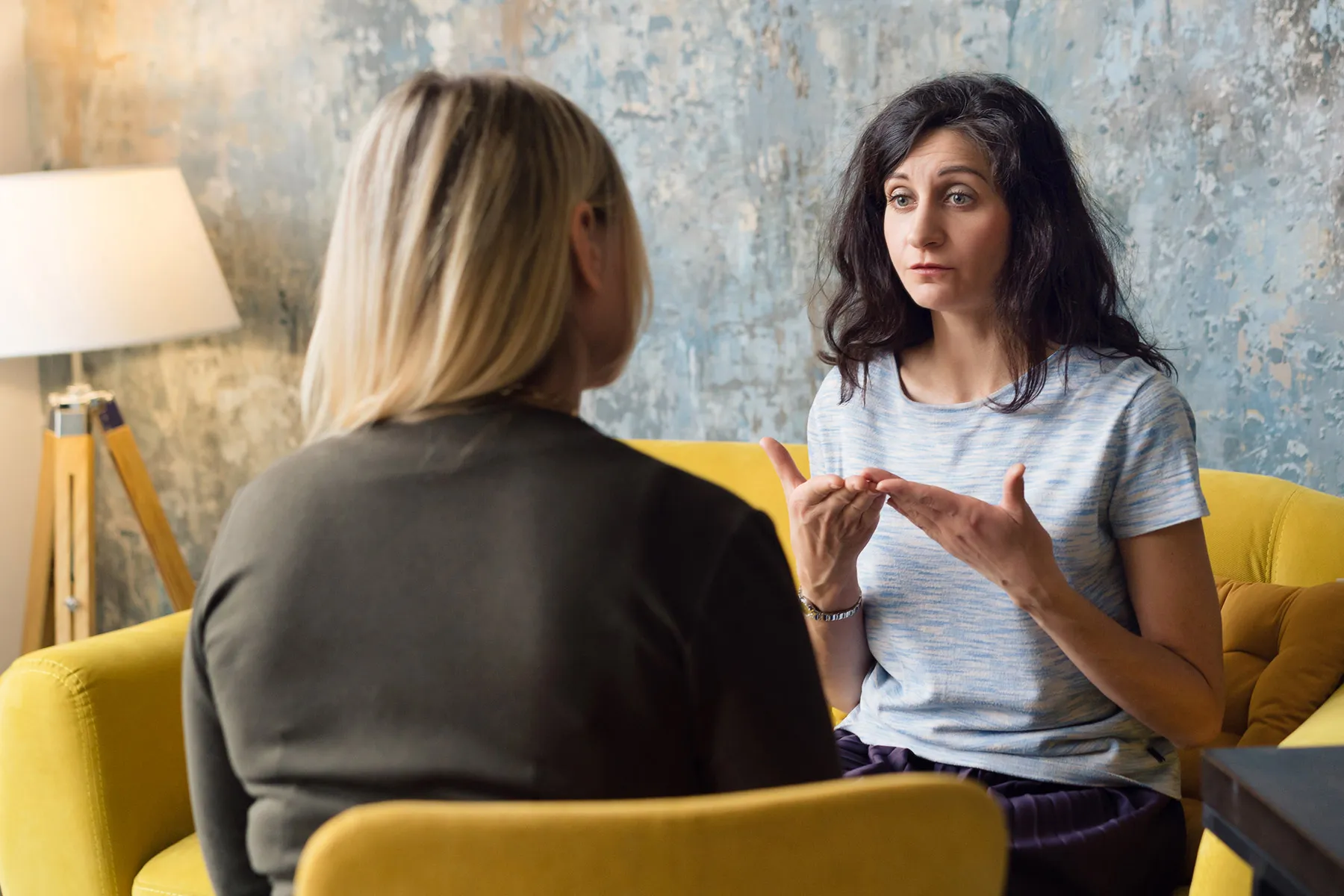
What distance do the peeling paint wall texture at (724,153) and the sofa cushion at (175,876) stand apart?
1.35m

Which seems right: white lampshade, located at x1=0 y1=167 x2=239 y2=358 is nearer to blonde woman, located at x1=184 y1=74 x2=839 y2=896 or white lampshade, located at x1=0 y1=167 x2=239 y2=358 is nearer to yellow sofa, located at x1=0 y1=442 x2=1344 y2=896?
yellow sofa, located at x1=0 y1=442 x2=1344 y2=896

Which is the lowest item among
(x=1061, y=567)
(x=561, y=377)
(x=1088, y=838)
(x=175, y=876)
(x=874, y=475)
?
(x=175, y=876)

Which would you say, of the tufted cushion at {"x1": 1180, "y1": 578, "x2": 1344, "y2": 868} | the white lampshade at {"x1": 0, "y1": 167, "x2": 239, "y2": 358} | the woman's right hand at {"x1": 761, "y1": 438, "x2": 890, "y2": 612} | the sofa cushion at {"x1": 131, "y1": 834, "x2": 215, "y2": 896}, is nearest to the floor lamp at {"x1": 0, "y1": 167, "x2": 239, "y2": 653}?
the white lampshade at {"x1": 0, "y1": 167, "x2": 239, "y2": 358}

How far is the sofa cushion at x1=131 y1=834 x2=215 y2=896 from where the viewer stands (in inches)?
63.9

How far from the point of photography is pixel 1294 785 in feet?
2.78

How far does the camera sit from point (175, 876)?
1.65 metres

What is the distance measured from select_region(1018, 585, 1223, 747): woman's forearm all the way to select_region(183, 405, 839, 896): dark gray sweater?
542 mm

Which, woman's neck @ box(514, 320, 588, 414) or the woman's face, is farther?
the woman's face

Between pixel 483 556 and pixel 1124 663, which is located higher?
pixel 483 556

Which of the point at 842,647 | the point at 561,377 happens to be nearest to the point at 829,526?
the point at 842,647

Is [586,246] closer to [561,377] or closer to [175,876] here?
[561,377]

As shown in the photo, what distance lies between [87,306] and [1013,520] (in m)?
2.01

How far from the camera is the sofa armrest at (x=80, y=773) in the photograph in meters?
1.64

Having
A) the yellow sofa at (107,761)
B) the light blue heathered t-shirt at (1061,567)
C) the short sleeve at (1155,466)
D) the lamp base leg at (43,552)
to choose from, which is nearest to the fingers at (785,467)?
the light blue heathered t-shirt at (1061,567)
